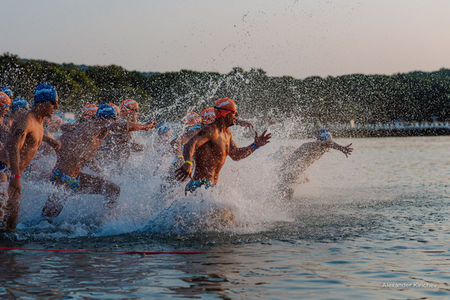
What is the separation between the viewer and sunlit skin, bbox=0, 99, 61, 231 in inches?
341

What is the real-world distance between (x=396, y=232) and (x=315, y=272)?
312cm

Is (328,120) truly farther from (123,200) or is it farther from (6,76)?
(123,200)

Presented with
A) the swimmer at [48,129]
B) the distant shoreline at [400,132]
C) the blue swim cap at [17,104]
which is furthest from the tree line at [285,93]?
the blue swim cap at [17,104]

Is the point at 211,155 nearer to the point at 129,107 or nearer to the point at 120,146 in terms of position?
the point at 120,146

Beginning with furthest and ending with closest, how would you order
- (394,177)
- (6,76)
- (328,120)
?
(328,120)
(6,76)
(394,177)

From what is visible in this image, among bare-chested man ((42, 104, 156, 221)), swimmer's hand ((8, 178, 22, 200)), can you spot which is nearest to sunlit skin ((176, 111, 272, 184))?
bare-chested man ((42, 104, 156, 221))

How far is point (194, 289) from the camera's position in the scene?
21.6ft

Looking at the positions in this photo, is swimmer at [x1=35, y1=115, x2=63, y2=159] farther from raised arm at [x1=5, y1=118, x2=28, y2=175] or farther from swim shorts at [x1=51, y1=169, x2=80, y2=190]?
raised arm at [x1=5, y1=118, x2=28, y2=175]

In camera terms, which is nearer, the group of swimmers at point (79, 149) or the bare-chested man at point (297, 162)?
the group of swimmers at point (79, 149)

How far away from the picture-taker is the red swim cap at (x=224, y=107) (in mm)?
9758

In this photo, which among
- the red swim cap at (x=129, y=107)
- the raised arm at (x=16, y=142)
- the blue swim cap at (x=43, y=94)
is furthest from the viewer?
the red swim cap at (x=129, y=107)

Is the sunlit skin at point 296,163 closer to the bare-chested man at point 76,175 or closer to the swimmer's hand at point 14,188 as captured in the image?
the bare-chested man at point 76,175

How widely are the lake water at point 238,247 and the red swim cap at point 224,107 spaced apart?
1239 millimetres

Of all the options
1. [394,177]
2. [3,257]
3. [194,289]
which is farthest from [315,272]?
[394,177]
